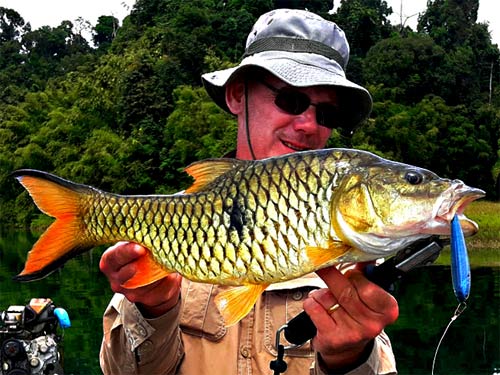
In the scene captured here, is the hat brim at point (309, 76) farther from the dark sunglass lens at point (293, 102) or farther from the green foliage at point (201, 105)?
the green foliage at point (201, 105)

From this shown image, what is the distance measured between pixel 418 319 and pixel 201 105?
1603 centimetres

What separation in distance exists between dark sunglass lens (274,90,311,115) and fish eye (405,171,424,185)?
840mm

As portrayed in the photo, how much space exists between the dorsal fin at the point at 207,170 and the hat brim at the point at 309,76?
0.62 meters

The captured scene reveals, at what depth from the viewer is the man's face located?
87.7 inches

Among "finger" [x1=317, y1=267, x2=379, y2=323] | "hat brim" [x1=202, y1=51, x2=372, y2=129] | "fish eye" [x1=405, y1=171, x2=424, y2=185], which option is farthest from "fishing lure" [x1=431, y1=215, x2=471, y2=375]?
"hat brim" [x1=202, y1=51, x2=372, y2=129]

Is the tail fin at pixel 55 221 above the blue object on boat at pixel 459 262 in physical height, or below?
above

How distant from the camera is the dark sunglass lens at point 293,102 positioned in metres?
2.24

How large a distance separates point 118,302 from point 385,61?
28512 millimetres

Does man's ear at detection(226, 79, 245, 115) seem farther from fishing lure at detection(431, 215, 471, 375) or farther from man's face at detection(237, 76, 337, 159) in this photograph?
fishing lure at detection(431, 215, 471, 375)

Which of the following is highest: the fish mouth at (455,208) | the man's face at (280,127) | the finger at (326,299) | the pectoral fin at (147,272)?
the man's face at (280,127)

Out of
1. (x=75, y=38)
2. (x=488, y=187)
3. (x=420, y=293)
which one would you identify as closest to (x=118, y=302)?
(x=420, y=293)

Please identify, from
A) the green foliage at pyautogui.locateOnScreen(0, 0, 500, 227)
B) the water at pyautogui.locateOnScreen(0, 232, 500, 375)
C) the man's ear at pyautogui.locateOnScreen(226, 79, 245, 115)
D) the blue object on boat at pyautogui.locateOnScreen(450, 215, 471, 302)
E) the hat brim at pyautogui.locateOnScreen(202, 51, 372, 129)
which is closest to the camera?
the blue object on boat at pyautogui.locateOnScreen(450, 215, 471, 302)

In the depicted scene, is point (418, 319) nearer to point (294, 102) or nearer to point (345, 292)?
point (294, 102)

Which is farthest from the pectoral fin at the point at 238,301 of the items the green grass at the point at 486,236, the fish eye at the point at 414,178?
the green grass at the point at 486,236
